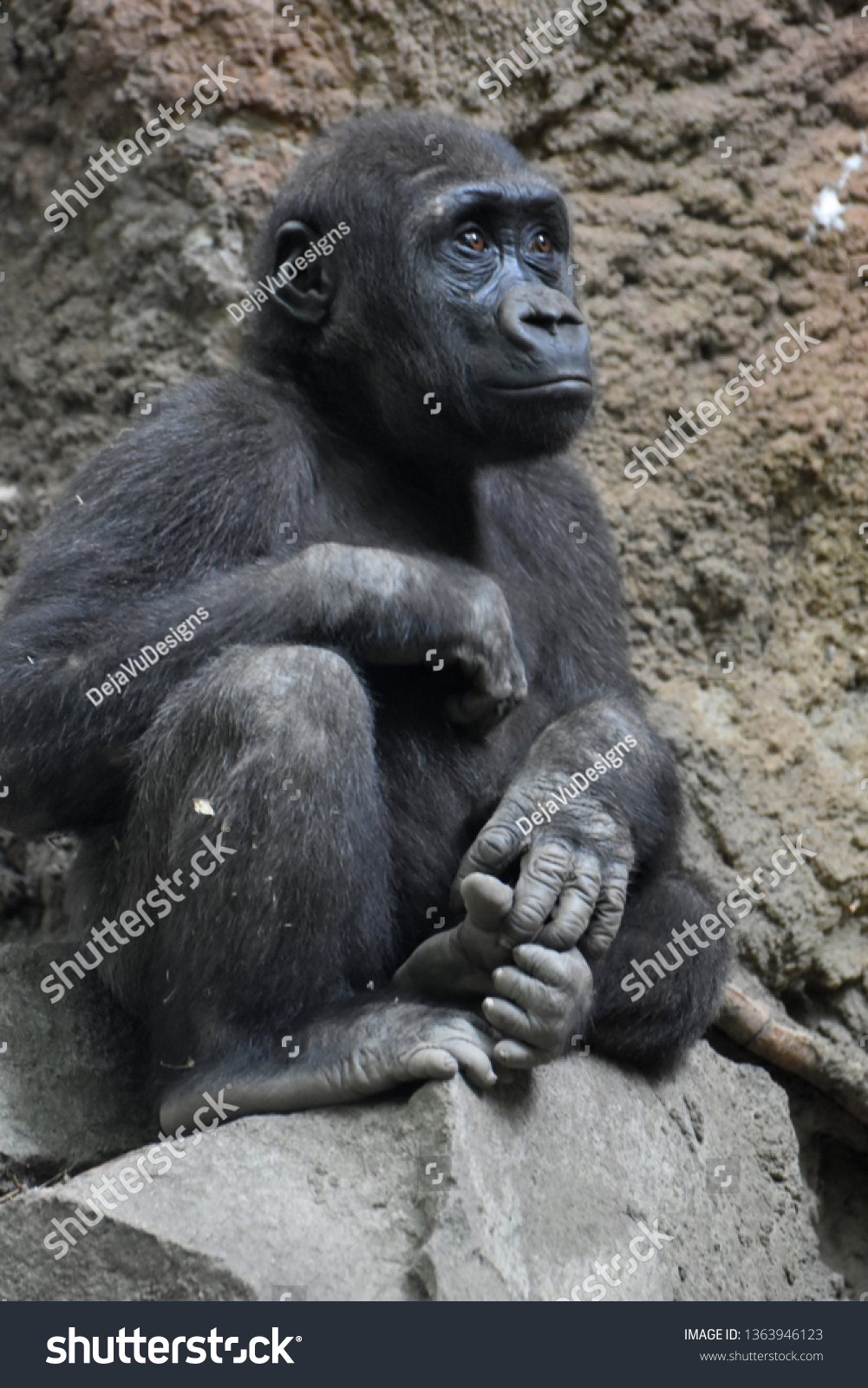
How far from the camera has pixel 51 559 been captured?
3490mm

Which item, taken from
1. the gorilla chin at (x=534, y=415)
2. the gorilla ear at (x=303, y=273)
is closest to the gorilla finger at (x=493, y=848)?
the gorilla chin at (x=534, y=415)

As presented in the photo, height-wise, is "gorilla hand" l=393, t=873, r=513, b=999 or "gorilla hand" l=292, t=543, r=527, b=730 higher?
"gorilla hand" l=292, t=543, r=527, b=730

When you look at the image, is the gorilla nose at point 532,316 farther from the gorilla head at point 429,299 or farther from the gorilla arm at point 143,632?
the gorilla arm at point 143,632

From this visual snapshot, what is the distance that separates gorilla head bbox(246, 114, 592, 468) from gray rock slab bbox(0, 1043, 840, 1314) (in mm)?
1523

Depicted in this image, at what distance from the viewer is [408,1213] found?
9.47ft

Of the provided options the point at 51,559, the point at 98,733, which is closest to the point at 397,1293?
the point at 98,733

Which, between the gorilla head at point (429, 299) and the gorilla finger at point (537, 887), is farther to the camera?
the gorilla head at point (429, 299)

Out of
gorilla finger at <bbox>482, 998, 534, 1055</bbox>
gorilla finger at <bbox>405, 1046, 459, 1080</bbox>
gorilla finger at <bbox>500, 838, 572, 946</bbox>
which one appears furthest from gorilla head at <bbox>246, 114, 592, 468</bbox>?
gorilla finger at <bbox>405, 1046, 459, 1080</bbox>

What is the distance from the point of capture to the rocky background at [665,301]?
17.1 ft

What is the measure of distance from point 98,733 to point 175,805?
26cm

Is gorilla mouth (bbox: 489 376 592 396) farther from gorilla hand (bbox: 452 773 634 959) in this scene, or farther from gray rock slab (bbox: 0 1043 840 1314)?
gray rock slab (bbox: 0 1043 840 1314)

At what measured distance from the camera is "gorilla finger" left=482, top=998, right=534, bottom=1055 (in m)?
3.14
